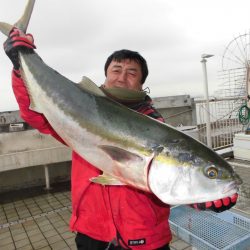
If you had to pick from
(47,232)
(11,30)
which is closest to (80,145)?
(11,30)

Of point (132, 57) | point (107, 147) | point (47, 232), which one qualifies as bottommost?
point (47, 232)

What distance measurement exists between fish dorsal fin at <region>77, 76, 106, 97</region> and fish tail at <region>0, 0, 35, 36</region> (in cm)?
83

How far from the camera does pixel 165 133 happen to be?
1975 millimetres

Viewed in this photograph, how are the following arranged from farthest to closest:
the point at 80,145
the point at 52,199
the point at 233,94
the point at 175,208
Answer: the point at 233,94 < the point at 52,199 < the point at 175,208 < the point at 80,145

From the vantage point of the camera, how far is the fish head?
1781 millimetres

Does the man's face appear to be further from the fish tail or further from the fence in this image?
the fence

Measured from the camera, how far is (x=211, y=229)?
11.6 ft

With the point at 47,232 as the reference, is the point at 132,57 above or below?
above

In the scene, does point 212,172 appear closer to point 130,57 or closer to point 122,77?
point 122,77

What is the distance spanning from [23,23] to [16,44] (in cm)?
34

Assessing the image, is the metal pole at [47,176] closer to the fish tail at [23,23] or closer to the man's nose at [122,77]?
the fish tail at [23,23]

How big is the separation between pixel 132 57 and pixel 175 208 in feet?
7.63

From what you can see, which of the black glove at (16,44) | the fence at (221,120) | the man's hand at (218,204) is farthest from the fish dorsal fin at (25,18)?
the fence at (221,120)

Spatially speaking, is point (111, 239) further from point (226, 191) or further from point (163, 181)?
point (226, 191)
